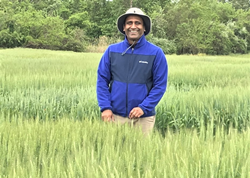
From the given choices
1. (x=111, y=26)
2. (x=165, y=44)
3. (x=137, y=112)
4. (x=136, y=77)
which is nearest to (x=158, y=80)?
(x=136, y=77)

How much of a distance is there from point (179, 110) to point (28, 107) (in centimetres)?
186

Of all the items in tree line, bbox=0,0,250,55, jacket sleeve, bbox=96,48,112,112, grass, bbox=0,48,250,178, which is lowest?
grass, bbox=0,48,250,178

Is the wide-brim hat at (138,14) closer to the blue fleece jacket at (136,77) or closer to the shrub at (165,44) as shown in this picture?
the blue fleece jacket at (136,77)

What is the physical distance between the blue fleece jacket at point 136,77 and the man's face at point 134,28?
0.05 meters

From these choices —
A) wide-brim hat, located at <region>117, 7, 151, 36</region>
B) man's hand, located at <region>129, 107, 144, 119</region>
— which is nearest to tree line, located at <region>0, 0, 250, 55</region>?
wide-brim hat, located at <region>117, 7, 151, 36</region>

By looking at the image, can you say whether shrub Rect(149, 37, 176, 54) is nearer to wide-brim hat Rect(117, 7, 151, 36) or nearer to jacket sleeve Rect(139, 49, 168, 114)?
wide-brim hat Rect(117, 7, 151, 36)

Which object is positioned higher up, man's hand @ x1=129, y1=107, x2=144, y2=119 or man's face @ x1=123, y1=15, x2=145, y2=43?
man's face @ x1=123, y1=15, x2=145, y2=43

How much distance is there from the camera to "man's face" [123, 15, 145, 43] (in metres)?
2.14

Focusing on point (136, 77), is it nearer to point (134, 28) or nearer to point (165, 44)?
point (134, 28)

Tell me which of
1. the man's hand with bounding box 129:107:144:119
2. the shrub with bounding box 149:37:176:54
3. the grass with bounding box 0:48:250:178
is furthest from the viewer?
the shrub with bounding box 149:37:176:54

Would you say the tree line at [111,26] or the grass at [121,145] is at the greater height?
the tree line at [111,26]

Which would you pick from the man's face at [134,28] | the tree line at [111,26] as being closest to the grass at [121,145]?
the man's face at [134,28]

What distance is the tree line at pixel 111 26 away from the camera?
30188 millimetres

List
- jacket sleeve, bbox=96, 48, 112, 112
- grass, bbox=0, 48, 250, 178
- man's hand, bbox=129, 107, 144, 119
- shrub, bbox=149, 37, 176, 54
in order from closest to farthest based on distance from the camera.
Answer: grass, bbox=0, 48, 250, 178
man's hand, bbox=129, 107, 144, 119
jacket sleeve, bbox=96, 48, 112, 112
shrub, bbox=149, 37, 176, 54
